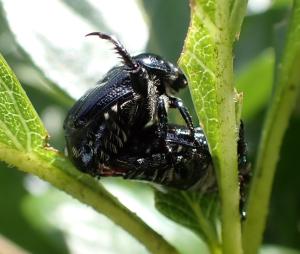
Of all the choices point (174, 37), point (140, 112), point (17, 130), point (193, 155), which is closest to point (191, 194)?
point (193, 155)

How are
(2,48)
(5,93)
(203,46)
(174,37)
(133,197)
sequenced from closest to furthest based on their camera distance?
(203,46) → (5,93) → (174,37) → (133,197) → (2,48)

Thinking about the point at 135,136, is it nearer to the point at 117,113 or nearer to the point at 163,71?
the point at 117,113

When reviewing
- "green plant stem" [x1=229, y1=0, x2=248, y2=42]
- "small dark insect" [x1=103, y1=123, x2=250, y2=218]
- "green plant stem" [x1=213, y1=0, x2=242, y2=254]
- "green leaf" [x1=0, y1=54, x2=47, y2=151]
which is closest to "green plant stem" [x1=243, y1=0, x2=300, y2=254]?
"small dark insect" [x1=103, y1=123, x2=250, y2=218]

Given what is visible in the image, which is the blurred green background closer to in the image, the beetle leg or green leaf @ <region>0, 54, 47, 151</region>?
the beetle leg

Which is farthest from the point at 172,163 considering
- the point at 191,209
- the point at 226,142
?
the point at 226,142

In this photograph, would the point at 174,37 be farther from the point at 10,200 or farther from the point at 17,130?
the point at 10,200
